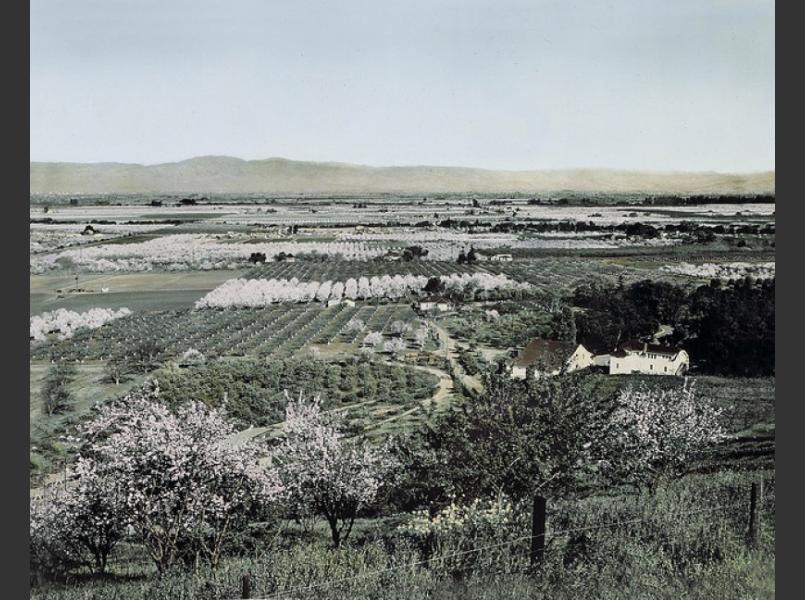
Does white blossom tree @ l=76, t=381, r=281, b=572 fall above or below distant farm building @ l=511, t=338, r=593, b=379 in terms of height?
below

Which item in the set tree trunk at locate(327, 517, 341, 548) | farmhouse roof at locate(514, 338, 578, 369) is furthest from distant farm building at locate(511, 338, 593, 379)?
tree trunk at locate(327, 517, 341, 548)

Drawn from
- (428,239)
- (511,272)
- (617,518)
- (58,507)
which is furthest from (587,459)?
(58,507)

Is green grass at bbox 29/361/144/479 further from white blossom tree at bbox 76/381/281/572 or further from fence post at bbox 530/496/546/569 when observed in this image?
fence post at bbox 530/496/546/569

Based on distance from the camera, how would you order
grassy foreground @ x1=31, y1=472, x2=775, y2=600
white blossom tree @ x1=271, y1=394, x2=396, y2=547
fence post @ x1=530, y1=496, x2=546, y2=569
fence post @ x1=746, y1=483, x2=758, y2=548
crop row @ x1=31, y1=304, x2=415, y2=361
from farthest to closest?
white blossom tree @ x1=271, y1=394, x2=396, y2=547
crop row @ x1=31, y1=304, x2=415, y2=361
fence post @ x1=746, y1=483, x2=758, y2=548
fence post @ x1=530, y1=496, x2=546, y2=569
grassy foreground @ x1=31, y1=472, x2=775, y2=600

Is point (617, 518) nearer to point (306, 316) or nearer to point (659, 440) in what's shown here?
point (659, 440)

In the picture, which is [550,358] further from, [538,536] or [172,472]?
[172,472]

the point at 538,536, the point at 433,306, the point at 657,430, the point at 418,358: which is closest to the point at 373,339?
the point at 418,358

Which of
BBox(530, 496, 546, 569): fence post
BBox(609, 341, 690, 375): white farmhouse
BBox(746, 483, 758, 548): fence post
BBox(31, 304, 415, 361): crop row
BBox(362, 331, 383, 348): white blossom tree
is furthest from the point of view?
BBox(609, 341, 690, 375): white farmhouse

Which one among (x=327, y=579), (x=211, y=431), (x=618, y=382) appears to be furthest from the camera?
(x=618, y=382)
